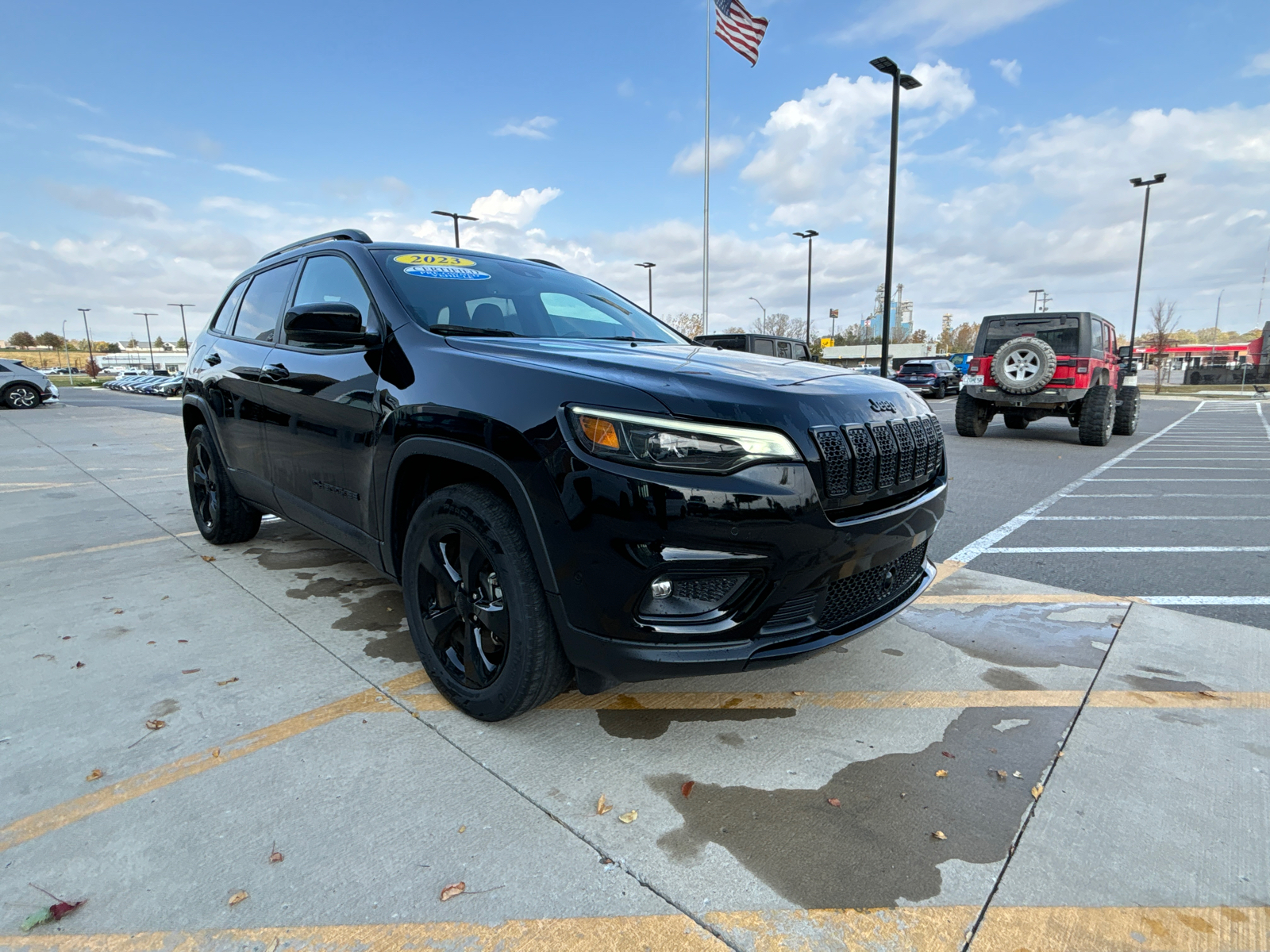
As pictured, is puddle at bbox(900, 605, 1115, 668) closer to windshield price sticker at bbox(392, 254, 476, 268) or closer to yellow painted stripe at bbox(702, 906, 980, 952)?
yellow painted stripe at bbox(702, 906, 980, 952)

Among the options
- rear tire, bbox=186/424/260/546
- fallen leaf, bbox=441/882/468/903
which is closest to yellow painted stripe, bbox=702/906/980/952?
fallen leaf, bbox=441/882/468/903

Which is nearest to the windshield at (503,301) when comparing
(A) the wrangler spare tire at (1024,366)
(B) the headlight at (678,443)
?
(B) the headlight at (678,443)

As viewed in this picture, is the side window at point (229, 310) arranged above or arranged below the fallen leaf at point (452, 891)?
above

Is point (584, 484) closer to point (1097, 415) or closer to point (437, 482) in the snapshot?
point (437, 482)

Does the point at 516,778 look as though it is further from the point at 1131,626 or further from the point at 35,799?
the point at 1131,626

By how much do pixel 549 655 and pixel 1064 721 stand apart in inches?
72.7

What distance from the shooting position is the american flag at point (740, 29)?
685 inches

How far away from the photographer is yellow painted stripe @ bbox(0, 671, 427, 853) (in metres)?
1.95

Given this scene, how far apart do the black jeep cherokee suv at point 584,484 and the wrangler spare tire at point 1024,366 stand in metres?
9.08

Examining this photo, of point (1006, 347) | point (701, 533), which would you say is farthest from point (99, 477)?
point (1006, 347)

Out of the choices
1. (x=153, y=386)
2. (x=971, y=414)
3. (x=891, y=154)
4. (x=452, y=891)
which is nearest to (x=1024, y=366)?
(x=971, y=414)

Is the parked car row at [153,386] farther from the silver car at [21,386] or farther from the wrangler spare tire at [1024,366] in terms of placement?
the wrangler spare tire at [1024,366]

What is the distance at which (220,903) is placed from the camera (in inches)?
66.2

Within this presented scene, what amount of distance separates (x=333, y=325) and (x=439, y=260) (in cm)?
67
